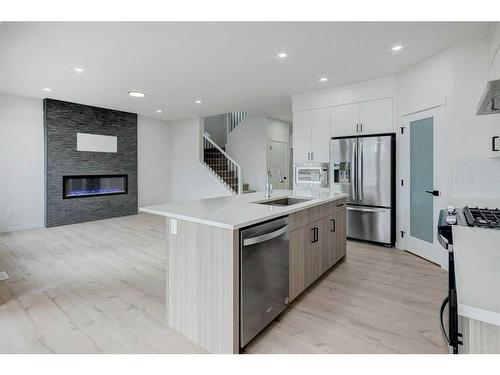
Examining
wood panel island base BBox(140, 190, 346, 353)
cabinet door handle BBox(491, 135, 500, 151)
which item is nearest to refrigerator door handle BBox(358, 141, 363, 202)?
cabinet door handle BBox(491, 135, 500, 151)

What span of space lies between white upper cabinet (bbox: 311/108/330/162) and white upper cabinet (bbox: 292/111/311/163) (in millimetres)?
88

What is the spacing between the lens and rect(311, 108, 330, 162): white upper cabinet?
17.0 feet

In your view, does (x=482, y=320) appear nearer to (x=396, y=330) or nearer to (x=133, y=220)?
(x=396, y=330)

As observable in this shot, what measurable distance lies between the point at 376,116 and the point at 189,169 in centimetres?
536

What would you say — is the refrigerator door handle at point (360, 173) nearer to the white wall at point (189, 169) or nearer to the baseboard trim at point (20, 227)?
the white wall at point (189, 169)

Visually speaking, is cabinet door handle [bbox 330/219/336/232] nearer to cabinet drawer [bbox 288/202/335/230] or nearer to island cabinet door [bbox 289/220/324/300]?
cabinet drawer [bbox 288/202/335/230]

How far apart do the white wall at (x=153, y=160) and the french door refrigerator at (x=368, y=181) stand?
214 inches

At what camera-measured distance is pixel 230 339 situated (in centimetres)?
171

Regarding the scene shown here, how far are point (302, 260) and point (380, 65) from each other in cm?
315

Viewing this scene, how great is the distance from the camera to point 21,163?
5621 millimetres

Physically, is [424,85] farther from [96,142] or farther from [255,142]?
[96,142]

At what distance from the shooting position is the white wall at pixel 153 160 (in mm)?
7764

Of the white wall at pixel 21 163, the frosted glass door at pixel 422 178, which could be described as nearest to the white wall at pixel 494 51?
the frosted glass door at pixel 422 178
